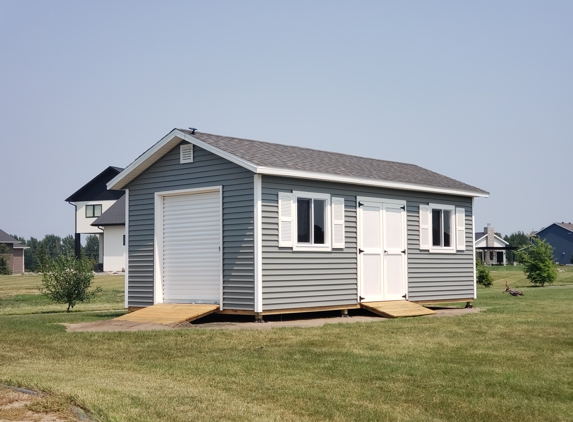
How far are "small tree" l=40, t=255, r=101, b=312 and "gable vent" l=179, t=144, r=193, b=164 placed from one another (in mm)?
5995

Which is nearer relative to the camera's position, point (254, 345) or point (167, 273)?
point (254, 345)

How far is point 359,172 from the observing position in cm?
1734

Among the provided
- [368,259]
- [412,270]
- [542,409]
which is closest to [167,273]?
[368,259]

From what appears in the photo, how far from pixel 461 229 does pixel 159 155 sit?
8.59 m

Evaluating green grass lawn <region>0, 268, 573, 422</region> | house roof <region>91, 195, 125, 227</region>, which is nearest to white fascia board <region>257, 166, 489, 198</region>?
green grass lawn <region>0, 268, 573, 422</region>

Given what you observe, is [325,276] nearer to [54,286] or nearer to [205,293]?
[205,293]

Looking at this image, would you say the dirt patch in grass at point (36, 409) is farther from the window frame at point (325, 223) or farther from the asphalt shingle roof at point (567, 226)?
the asphalt shingle roof at point (567, 226)

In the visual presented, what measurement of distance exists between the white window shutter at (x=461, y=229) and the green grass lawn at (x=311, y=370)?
555 cm

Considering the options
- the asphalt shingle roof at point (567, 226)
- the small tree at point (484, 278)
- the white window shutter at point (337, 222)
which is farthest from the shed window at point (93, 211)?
the asphalt shingle roof at point (567, 226)

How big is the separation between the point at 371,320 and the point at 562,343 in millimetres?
4556

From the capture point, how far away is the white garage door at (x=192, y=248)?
15.7m

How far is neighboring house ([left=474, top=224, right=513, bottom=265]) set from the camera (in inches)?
2916

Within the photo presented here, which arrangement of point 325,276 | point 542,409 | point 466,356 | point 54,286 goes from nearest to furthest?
point 542,409
point 466,356
point 325,276
point 54,286

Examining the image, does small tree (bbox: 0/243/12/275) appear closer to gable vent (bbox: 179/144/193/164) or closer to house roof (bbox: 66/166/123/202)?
house roof (bbox: 66/166/123/202)
